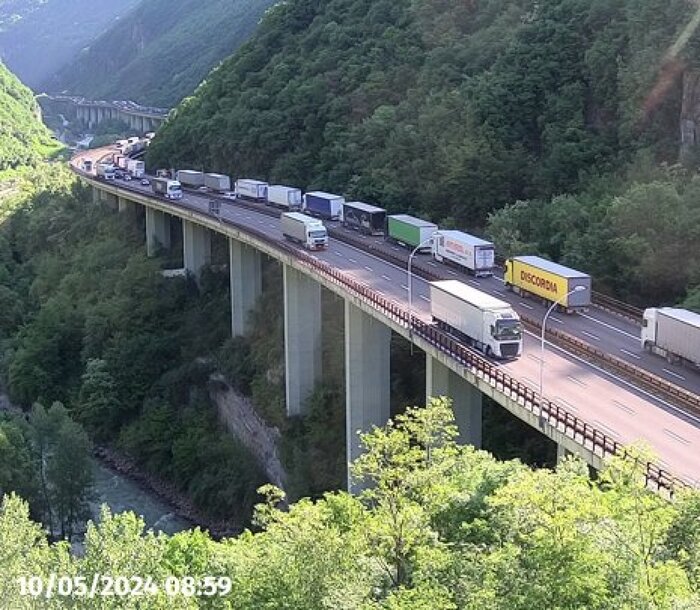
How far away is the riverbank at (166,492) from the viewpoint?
53097mm

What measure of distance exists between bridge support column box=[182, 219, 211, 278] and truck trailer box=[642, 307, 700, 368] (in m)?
48.2

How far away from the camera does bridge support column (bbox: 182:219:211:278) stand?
8062 centimetres

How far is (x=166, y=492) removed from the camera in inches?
2288

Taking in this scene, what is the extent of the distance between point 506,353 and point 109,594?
21.9 m

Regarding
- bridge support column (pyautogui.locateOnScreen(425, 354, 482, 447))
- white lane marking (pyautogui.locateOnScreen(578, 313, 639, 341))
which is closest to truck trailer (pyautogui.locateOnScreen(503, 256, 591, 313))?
white lane marking (pyautogui.locateOnScreen(578, 313, 639, 341))

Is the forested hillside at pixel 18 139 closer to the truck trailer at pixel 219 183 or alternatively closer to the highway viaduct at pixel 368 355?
the truck trailer at pixel 219 183

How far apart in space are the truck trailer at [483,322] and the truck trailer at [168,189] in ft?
164

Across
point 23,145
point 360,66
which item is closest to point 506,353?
point 360,66

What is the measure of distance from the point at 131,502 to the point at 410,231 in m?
24.2

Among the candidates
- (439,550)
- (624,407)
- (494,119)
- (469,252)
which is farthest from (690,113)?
(439,550)

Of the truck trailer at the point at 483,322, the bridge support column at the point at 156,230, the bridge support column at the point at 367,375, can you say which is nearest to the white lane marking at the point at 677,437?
the truck trailer at the point at 483,322

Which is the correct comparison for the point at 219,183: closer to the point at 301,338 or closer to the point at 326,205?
the point at 326,205

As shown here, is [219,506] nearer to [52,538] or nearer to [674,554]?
[52,538]

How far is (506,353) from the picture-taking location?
127 ft
